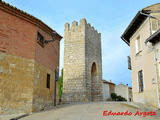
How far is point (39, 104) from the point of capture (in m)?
10.6

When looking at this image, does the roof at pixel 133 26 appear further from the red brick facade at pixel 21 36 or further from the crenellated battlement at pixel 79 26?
the crenellated battlement at pixel 79 26

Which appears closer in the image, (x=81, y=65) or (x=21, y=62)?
(x=21, y=62)

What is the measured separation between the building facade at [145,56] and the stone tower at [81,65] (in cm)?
847

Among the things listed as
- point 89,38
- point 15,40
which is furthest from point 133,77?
point 89,38

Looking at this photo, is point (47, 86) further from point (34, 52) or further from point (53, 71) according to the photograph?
point (34, 52)

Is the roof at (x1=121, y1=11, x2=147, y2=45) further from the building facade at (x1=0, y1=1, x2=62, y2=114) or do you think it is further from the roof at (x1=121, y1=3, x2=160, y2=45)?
the building facade at (x1=0, y1=1, x2=62, y2=114)

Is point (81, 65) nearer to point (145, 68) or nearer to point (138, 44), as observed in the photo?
point (138, 44)

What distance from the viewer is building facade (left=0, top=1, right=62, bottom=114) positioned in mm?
9078

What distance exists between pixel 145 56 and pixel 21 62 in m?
6.81

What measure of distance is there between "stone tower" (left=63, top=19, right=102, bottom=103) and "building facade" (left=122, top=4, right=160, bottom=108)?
27.8 ft

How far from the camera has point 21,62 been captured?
32.3 ft

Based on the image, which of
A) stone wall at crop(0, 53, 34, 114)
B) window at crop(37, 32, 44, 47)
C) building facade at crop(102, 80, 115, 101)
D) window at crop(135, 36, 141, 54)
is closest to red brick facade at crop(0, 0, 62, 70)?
window at crop(37, 32, 44, 47)

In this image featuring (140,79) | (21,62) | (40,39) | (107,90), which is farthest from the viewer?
(107,90)

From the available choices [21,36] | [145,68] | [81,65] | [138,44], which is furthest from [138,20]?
[81,65]
